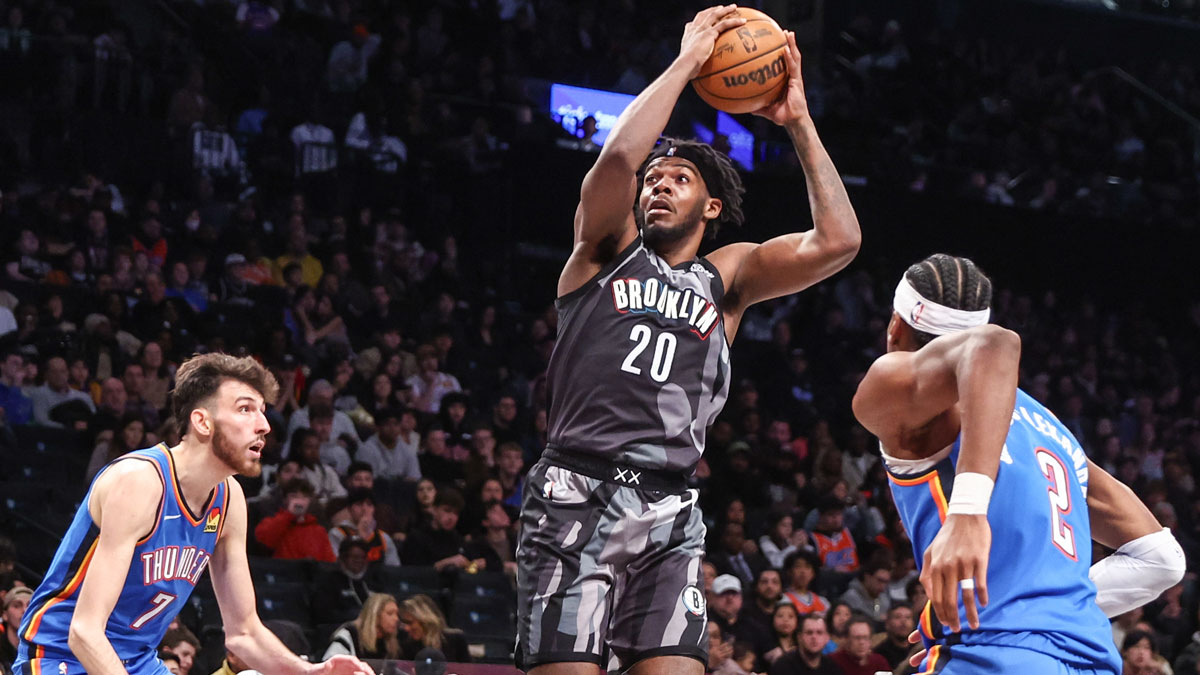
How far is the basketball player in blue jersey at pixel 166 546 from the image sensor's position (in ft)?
14.9

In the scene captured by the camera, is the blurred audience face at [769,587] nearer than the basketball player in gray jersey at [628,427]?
No

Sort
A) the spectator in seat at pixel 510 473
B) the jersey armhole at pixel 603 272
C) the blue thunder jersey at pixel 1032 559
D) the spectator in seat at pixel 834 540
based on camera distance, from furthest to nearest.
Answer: the spectator in seat at pixel 834 540, the spectator in seat at pixel 510 473, the jersey armhole at pixel 603 272, the blue thunder jersey at pixel 1032 559

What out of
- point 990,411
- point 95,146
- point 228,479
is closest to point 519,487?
point 95,146

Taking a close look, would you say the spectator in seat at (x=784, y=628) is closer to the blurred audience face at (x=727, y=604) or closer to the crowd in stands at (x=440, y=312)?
the crowd in stands at (x=440, y=312)

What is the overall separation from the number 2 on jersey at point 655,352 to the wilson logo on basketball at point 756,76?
2.95 feet

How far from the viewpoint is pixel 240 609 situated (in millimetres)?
4957

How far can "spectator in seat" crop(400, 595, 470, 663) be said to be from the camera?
27.7 feet

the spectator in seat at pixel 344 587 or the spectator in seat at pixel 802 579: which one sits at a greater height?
the spectator in seat at pixel 344 587

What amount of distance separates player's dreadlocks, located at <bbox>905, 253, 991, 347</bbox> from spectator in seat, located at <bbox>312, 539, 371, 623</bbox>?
6.51m

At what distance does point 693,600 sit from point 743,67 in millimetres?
1743

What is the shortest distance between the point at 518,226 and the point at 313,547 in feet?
24.3

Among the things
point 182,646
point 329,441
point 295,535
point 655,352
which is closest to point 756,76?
point 655,352

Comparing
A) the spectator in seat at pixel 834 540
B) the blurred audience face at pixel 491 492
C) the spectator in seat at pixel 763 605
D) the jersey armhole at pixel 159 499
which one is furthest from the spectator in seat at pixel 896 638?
the jersey armhole at pixel 159 499

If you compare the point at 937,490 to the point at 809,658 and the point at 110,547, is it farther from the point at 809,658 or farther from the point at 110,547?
the point at 809,658
